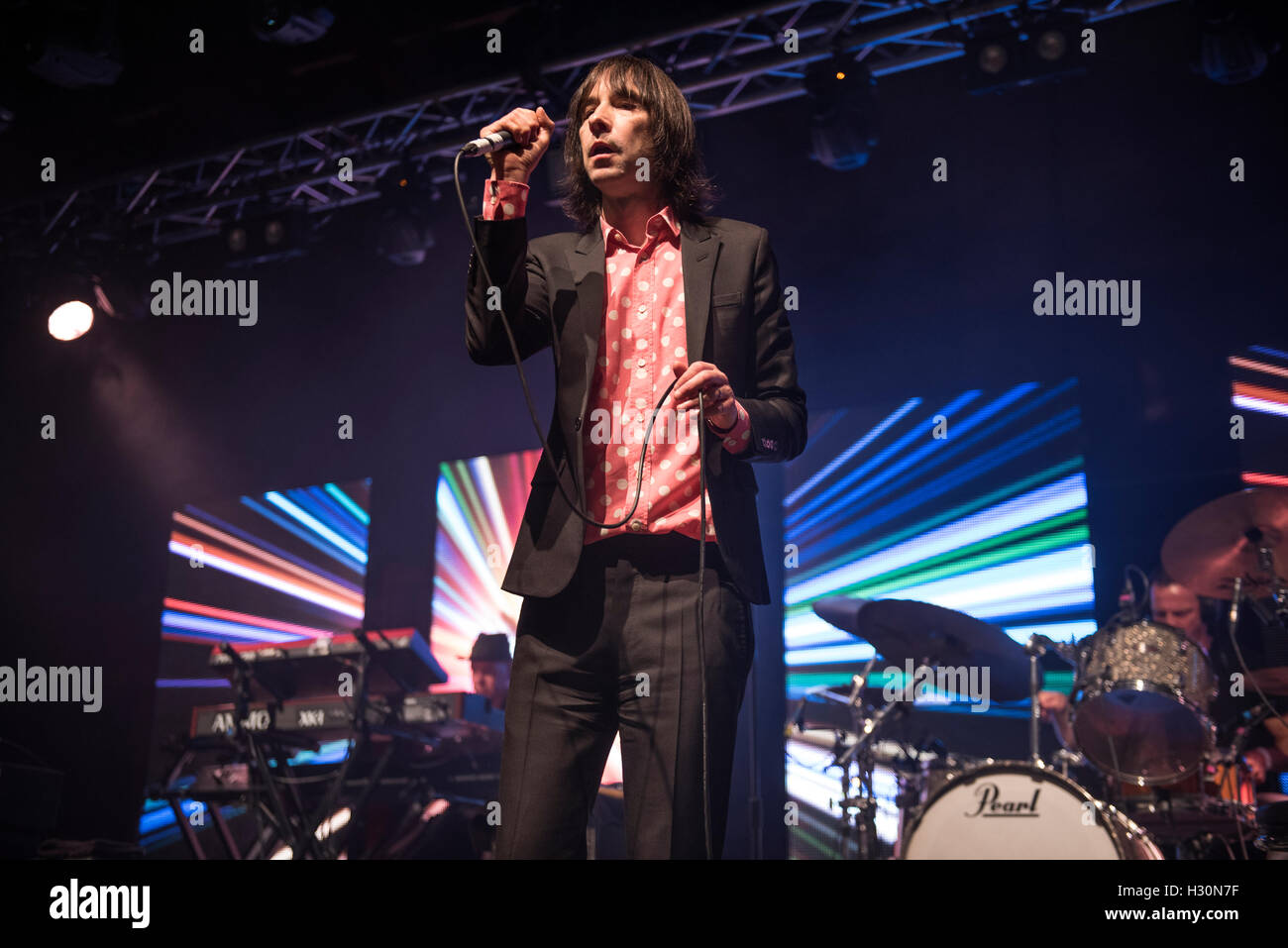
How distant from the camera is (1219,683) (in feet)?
14.0

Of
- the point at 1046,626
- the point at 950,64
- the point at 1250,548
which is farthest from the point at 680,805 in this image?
the point at 950,64

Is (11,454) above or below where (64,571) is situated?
above

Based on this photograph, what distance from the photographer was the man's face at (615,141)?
6.09ft

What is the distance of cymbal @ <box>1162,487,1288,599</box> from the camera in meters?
4.07

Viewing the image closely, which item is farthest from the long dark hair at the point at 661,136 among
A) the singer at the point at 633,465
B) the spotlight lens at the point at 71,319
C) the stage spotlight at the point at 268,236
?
the spotlight lens at the point at 71,319

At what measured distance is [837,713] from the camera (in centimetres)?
510

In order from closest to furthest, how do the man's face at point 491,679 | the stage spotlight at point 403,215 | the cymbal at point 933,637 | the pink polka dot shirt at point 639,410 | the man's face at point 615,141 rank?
the pink polka dot shirt at point 639,410
the man's face at point 615,141
the cymbal at point 933,637
the man's face at point 491,679
the stage spotlight at point 403,215

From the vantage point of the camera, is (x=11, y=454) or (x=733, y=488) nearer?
(x=733, y=488)

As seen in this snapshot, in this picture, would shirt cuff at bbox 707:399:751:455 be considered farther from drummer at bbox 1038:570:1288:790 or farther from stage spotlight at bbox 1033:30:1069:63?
stage spotlight at bbox 1033:30:1069:63

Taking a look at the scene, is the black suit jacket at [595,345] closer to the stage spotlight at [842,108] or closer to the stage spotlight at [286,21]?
the stage spotlight at [842,108]
